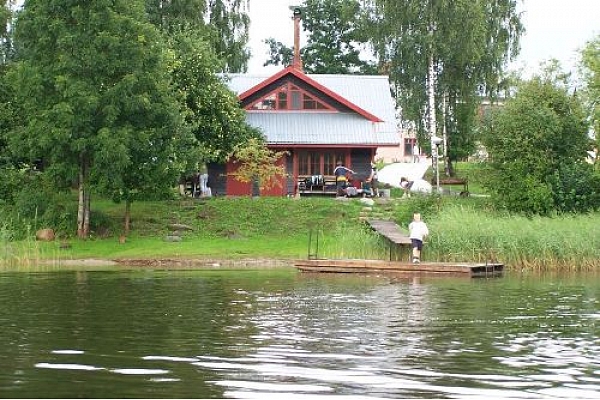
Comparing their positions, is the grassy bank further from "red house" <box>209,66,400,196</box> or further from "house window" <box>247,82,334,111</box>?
"house window" <box>247,82,334,111</box>

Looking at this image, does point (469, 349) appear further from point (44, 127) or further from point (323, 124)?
point (323, 124)

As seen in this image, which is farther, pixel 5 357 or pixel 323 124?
pixel 323 124

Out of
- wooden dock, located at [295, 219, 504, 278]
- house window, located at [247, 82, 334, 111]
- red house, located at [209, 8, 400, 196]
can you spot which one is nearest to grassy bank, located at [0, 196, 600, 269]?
wooden dock, located at [295, 219, 504, 278]

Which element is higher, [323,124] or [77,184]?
[323,124]

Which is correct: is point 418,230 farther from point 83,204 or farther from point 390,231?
point 83,204

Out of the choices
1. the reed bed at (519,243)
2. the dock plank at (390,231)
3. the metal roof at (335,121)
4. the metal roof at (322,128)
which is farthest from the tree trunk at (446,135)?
the reed bed at (519,243)

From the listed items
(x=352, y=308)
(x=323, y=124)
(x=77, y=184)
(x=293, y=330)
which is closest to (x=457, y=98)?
(x=323, y=124)

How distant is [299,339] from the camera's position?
18844 mm

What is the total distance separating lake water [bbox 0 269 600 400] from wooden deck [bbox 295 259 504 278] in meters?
2.27

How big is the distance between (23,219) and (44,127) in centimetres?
468

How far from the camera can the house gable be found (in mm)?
54062

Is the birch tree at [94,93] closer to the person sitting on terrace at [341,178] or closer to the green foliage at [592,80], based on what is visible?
the person sitting on terrace at [341,178]

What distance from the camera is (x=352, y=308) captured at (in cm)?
2394

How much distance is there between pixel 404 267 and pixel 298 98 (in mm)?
22905
